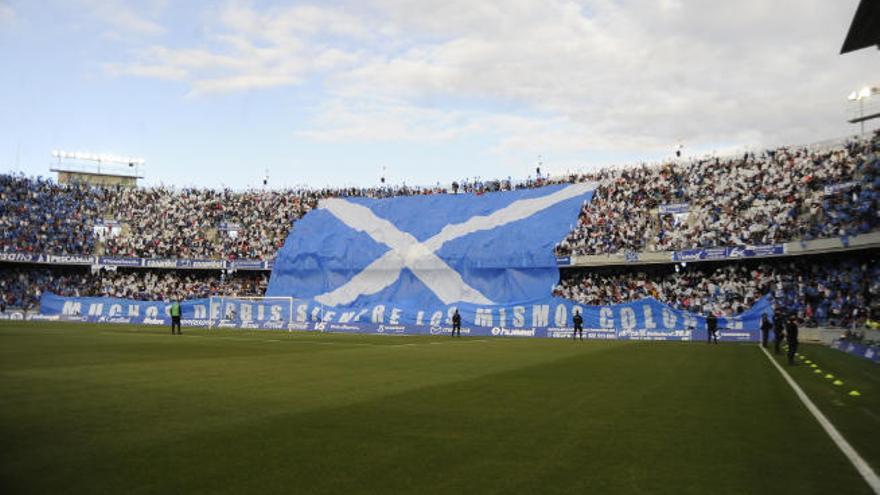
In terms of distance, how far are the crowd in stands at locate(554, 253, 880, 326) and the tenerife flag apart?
13.5 feet

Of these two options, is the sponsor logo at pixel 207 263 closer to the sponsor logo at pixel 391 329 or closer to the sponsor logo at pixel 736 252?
the sponsor logo at pixel 391 329

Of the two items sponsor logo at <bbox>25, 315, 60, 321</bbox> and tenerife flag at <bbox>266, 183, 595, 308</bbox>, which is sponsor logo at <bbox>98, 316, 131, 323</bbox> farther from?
tenerife flag at <bbox>266, 183, 595, 308</bbox>

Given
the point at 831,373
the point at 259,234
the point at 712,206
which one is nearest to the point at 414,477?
the point at 831,373

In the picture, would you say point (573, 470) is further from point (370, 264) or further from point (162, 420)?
point (370, 264)

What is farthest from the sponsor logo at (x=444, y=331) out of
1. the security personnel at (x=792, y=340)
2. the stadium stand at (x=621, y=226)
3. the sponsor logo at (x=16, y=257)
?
the sponsor logo at (x=16, y=257)

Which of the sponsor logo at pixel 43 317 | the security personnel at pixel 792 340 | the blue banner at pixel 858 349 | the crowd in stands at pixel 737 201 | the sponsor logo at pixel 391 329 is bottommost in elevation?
the sponsor logo at pixel 43 317

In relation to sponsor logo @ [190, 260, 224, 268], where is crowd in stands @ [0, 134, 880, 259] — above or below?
above

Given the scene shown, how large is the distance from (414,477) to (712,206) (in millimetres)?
47346

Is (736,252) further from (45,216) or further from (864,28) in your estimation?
(45,216)

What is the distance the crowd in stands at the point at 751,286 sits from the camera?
38500mm

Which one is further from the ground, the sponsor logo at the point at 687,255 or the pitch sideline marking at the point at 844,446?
the sponsor logo at the point at 687,255

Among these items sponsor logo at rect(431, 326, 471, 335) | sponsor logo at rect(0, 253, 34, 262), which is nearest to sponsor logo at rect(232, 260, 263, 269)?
sponsor logo at rect(0, 253, 34, 262)

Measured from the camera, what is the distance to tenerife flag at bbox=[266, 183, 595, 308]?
54406mm

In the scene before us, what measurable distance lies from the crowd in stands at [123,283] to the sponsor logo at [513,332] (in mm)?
27501
